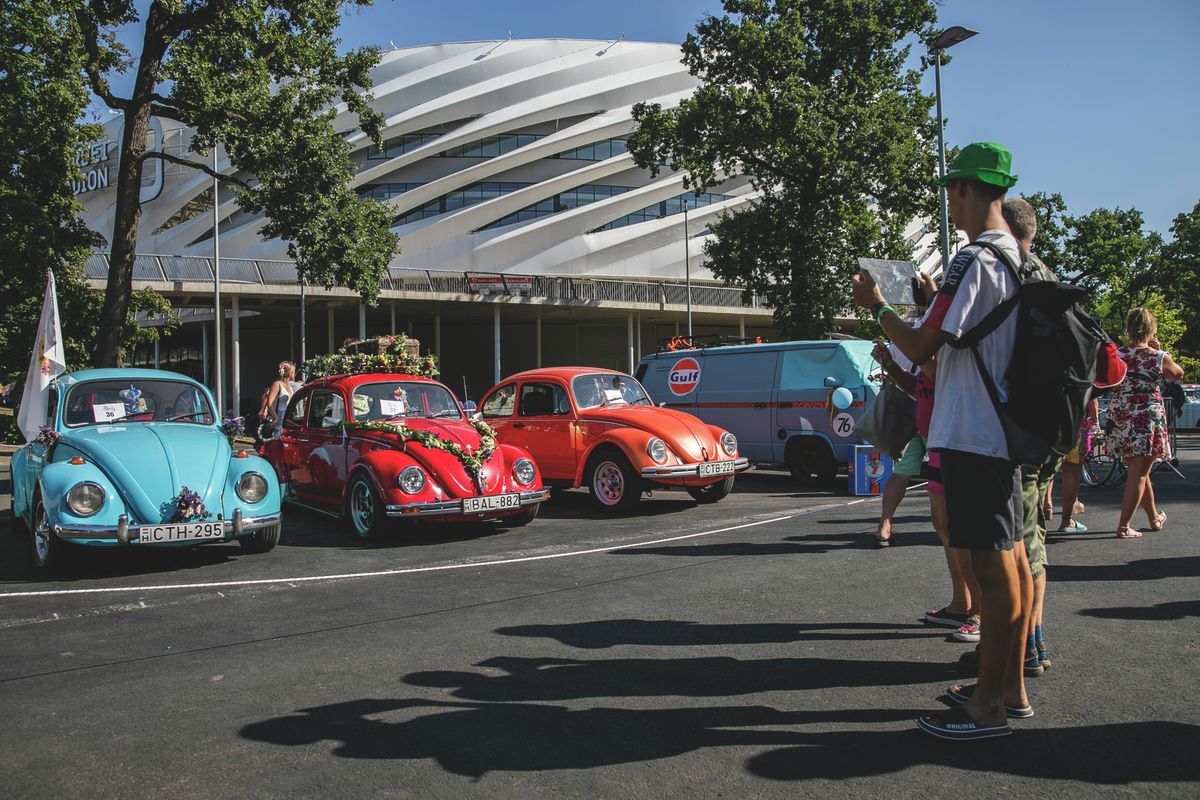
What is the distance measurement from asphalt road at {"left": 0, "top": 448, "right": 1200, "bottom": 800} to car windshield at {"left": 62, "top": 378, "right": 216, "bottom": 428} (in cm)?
146

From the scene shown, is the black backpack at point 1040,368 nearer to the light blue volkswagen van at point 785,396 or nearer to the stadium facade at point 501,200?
the light blue volkswagen van at point 785,396

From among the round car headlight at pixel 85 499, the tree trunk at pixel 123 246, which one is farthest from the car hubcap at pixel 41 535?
the tree trunk at pixel 123 246

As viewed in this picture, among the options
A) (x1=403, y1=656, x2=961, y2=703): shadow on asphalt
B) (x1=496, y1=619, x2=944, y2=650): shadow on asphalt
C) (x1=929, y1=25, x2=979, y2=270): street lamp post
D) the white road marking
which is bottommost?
(x1=403, y1=656, x2=961, y2=703): shadow on asphalt

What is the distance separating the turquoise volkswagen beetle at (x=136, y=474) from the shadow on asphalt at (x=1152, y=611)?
6.28m

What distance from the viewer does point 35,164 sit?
18.8 meters

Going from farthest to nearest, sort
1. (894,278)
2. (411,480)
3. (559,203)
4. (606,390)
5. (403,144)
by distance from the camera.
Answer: (403,144)
(559,203)
(606,390)
(411,480)
(894,278)

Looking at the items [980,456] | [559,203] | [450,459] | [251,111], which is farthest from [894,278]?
[559,203]

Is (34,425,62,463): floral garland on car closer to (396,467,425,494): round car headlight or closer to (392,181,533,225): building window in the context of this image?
(396,467,425,494): round car headlight

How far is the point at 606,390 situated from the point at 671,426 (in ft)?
4.33

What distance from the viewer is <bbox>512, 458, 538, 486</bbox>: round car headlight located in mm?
9375

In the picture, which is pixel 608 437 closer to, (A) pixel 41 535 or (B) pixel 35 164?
(A) pixel 41 535

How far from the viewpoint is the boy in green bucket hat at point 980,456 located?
3.29 metres

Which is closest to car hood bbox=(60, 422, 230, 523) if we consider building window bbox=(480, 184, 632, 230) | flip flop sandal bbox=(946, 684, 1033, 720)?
flip flop sandal bbox=(946, 684, 1033, 720)

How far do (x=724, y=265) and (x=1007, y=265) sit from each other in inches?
1013
